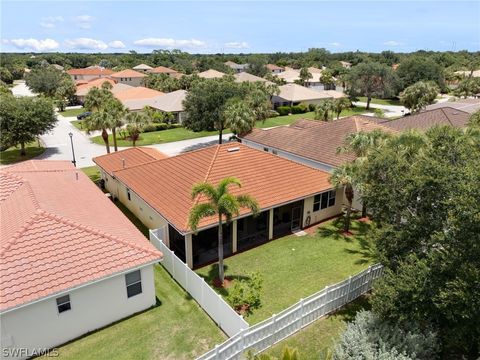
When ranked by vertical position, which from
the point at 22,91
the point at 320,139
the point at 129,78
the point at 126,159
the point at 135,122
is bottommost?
the point at 22,91

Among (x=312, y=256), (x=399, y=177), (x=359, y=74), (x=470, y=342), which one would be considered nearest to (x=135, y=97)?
(x=359, y=74)

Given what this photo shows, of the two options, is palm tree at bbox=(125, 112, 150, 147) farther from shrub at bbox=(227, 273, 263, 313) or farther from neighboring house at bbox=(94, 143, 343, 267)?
shrub at bbox=(227, 273, 263, 313)

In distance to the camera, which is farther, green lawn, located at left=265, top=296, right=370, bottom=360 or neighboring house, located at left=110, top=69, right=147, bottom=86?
neighboring house, located at left=110, top=69, right=147, bottom=86

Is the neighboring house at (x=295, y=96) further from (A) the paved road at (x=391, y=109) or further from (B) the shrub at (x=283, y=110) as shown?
(A) the paved road at (x=391, y=109)

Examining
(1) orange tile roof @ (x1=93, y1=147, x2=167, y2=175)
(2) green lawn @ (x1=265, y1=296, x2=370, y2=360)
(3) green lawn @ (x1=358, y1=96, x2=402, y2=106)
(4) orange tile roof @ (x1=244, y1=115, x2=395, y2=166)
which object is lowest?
(2) green lawn @ (x1=265, y1=296, x2=370, y2=360)

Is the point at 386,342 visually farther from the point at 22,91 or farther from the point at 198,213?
the point at 22,91

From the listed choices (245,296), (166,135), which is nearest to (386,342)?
(245,296)

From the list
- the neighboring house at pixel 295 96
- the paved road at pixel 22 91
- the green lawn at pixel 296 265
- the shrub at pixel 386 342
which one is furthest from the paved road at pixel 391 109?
the paved road at pixel 22 91

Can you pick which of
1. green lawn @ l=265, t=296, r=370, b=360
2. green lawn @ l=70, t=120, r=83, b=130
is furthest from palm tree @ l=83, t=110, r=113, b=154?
green lawn @ l=70, t=120, r=83, b=130
